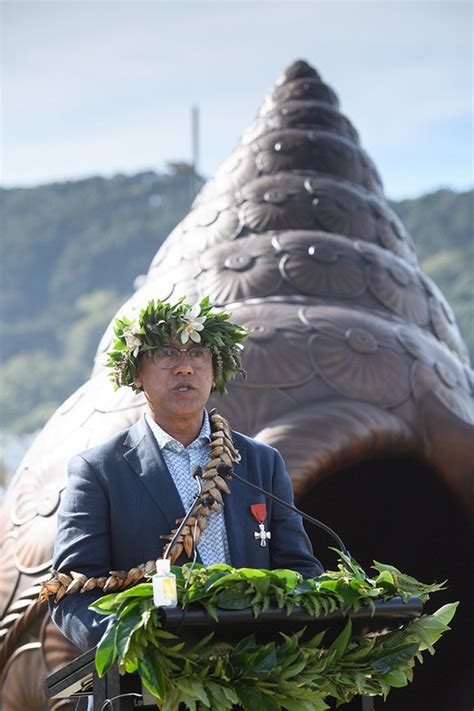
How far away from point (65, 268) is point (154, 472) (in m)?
59.5

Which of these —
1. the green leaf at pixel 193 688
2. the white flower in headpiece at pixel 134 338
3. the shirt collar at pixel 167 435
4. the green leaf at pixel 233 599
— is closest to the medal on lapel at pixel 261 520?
the shirt collar at pixel 167 435

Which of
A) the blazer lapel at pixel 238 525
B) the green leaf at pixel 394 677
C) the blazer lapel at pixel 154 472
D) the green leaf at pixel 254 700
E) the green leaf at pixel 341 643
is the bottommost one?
the green leaf at pixel 254 700

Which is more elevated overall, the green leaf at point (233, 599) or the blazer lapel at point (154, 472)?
the blazer lapel at point (154, 472)

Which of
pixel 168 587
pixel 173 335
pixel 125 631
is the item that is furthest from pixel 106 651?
pixel 173 335

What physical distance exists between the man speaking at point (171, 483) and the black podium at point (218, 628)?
1.27 feet

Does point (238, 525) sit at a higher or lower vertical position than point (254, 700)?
higher

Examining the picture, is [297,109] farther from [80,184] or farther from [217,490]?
[80,184]

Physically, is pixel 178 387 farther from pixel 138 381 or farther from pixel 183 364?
pixel 138 381

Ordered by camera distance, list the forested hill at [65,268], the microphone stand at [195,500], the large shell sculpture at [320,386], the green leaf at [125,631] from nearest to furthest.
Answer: the green leaf at [125,631] < the microphone stand at [195,500] < the large shell sculpture at [320,386] < the forested hill at [65,268]

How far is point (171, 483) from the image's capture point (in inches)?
158

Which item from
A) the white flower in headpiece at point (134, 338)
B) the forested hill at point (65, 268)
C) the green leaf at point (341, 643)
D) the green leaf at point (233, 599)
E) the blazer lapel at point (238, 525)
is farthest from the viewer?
the forested hill at point (65, 268)

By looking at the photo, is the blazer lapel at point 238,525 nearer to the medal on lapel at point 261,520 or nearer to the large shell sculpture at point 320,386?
the medal on lapel at point 261,520

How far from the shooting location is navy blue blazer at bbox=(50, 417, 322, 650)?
3832 mm

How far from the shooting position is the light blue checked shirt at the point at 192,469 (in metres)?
3.97
